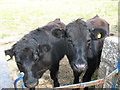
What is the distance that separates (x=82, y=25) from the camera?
4.06 metres

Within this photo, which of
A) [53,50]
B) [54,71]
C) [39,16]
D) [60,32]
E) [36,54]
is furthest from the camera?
[39,16]

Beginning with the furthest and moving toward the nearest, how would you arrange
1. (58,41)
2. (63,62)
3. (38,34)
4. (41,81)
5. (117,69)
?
(63,62), (41,81), (58,41), (38,34), (117,69)

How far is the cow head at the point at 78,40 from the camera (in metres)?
3.60

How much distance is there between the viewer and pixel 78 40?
3.78 m

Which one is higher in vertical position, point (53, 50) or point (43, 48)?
point (43, 48)

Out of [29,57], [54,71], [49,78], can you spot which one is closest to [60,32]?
[29,57]

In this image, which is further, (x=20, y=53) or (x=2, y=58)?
(x=2, y=58)

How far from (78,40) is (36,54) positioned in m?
1.04

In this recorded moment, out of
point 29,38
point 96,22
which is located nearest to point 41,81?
point 29,38

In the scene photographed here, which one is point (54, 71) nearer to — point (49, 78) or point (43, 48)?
point (49, 78)

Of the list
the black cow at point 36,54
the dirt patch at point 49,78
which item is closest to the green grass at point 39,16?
the dirt patch at point 49,78

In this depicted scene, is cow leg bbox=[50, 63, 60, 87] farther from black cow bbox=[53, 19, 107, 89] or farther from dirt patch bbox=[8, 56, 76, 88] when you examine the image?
black cow bbox=[53, 19, 107, 89]

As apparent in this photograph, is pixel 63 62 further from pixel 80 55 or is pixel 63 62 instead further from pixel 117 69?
pixel 117 69

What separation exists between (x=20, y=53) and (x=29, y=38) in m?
0.63
